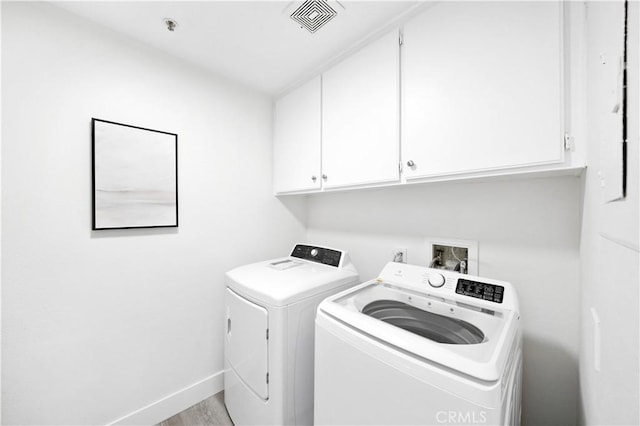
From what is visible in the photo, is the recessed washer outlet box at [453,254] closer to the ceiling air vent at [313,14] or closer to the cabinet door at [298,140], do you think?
the cabinet door at [298,140]

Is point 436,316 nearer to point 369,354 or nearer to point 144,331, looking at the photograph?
point 369,354

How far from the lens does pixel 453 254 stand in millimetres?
1512

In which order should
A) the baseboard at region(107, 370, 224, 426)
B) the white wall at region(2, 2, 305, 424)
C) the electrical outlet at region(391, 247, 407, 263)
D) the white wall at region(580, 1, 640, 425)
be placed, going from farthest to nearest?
the electrical outlet at region(391, 247, 407, 263)
the baseboard at region(107, 370, 224, 426)
the white wall at region(2, 2, 305, 424)
the white wall at region(580, 1, 640, 425)

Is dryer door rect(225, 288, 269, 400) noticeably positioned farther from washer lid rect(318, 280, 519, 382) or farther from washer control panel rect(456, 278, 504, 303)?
washer control panel rect(456, 278, 504, 303)

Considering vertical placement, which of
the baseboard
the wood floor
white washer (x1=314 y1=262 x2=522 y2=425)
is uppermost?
white washer (x1=314 y1=262 x2=522 y2=425)

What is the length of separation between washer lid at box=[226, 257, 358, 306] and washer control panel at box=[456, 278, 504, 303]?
26.7 inches

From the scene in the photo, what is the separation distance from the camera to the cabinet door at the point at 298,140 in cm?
181

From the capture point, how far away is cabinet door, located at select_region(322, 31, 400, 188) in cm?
135

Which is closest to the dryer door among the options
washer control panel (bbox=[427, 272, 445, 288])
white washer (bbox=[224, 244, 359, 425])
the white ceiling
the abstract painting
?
white washer (bbox=[224, 244, 359, 425])

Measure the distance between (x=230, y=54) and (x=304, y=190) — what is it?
1072 mm

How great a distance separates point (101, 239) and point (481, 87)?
2150 mm

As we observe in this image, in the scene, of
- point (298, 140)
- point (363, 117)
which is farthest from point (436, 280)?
point (298, 140)

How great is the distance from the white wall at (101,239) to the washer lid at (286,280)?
0.44 m

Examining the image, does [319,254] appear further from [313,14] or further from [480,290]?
[313,14]
